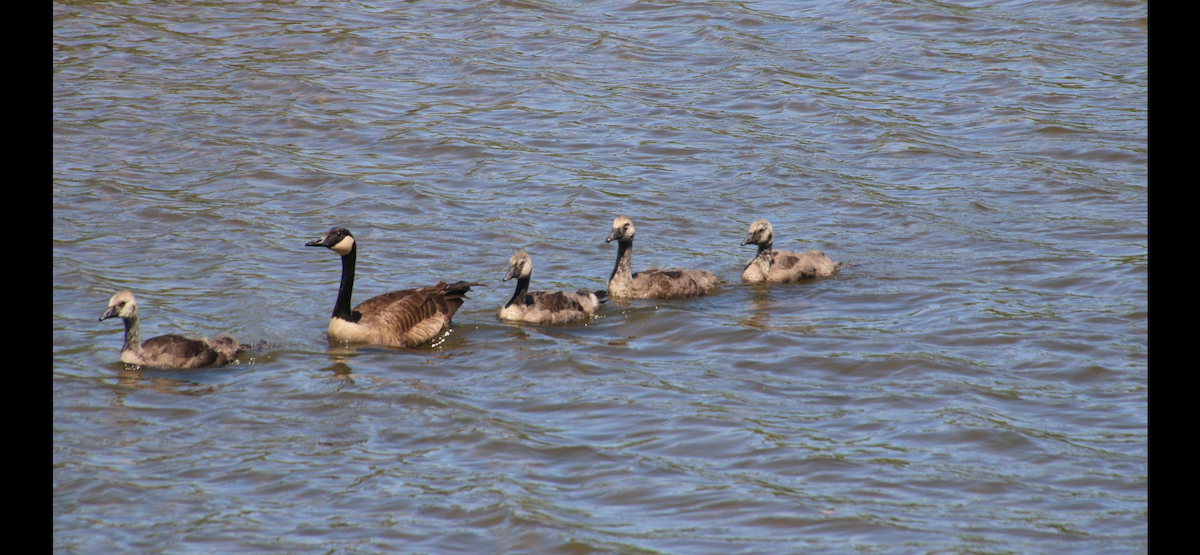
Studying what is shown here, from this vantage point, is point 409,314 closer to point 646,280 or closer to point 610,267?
point 646,280

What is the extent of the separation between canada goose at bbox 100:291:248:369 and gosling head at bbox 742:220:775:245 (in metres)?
5.08

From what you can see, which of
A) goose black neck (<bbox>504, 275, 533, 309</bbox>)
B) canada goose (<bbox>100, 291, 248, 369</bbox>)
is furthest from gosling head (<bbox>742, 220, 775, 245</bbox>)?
canada goose (<bbox>100, 291, 248, 369</bbox>)

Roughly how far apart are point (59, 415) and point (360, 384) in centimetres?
206

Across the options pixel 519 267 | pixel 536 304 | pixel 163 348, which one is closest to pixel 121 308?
pixel 163 348

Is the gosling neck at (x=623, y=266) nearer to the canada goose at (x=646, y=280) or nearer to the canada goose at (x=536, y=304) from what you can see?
the canada goose at (x=646, y=280)

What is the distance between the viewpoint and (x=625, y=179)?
14.4 m

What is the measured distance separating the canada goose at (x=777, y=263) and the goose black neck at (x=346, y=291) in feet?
12.4

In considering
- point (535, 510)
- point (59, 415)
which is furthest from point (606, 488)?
point (59, 415)

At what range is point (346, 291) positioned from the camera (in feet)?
33.1

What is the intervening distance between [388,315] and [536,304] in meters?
1.30

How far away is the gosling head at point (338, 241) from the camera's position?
1023cm

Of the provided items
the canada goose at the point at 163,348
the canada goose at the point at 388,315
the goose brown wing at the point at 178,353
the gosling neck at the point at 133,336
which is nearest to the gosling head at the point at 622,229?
the canada goose at the point at 388,315
